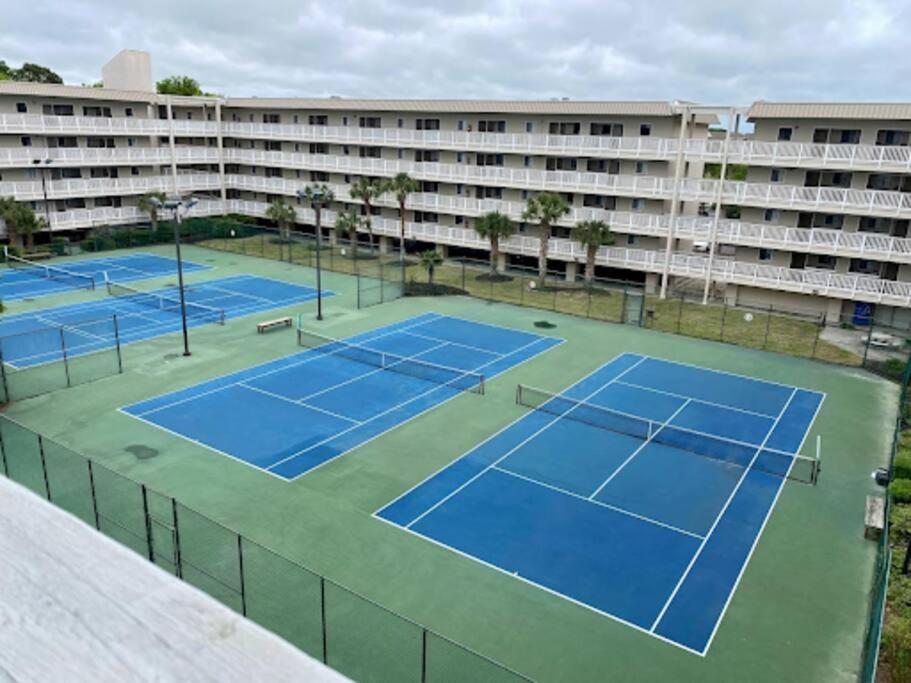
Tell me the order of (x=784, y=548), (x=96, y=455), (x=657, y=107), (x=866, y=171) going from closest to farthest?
(x=784, y=548)
(x=96, y=455)
(x=866, y=171)
(x=657, y=107)

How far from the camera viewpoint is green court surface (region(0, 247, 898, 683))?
15305mm

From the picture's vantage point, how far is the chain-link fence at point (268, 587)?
46.5ft

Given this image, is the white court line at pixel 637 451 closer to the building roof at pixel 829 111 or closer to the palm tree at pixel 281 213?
the building roof at pixel 829 111

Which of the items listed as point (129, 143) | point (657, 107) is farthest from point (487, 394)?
point (129, 143)

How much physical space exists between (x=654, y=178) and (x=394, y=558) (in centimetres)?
3538

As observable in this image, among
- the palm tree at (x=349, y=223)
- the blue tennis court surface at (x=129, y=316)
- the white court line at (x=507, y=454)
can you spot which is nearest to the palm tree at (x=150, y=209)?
the palm tree at (x=349, y=223)

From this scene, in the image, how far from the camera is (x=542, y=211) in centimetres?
4816

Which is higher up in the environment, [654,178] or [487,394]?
[654,178]

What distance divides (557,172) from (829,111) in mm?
17053

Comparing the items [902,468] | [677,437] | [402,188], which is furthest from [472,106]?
[902,468]

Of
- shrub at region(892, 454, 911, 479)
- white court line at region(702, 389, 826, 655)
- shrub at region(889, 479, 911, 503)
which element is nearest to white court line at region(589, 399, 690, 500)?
white court line at region(702, 389, 826, 655)

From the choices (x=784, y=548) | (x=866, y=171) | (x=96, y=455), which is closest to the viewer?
(x=784, y=548)

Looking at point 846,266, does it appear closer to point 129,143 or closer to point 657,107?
point 657,107

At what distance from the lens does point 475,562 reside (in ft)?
59.5
